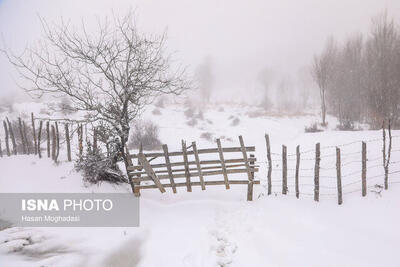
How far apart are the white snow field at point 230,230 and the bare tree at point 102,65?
2691mm

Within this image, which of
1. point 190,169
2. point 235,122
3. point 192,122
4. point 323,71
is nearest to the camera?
point 190,169

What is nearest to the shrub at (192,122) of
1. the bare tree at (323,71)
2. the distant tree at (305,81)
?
the bare tree at (323,71)

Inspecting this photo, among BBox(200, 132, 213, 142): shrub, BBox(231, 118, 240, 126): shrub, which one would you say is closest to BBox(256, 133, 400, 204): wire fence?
BBox(200, 132, 213, 142): shrub

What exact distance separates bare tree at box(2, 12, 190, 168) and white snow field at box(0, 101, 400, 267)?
2691 mm

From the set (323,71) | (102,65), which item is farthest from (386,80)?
(102,65)

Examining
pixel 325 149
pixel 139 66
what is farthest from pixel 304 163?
pixel 139 66

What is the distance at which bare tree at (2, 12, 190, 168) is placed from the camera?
275 inches

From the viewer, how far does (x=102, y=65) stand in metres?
7.75

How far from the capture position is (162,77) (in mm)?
8102

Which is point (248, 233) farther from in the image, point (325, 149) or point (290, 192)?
point (325, 149)

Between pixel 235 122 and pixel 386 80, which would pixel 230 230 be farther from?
pixel 235 122

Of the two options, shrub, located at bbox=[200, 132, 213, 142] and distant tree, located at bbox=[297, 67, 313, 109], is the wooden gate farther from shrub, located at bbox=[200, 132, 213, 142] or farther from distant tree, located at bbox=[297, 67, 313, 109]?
distant tree, located at bbox=[297, 67, 313, 109]

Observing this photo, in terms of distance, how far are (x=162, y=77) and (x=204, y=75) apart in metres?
46.5

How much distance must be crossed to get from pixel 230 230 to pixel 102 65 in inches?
274
